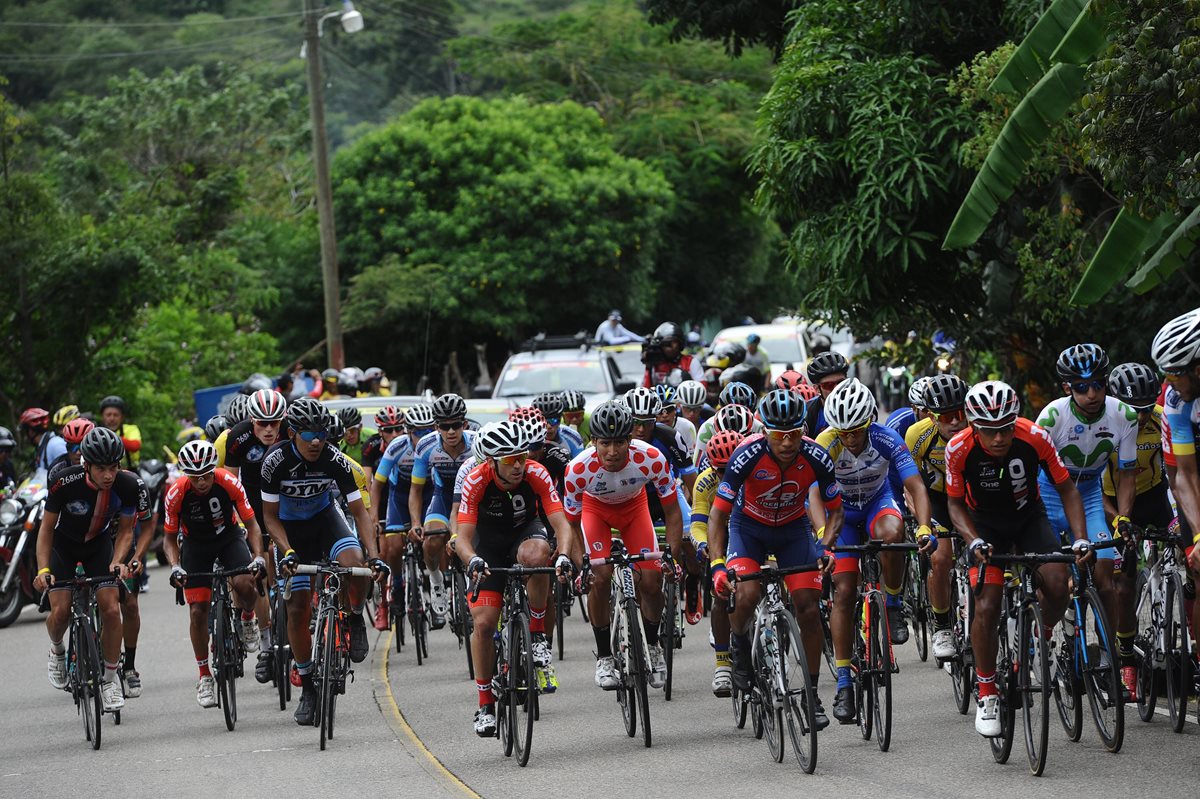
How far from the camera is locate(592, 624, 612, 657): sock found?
35.8 ft

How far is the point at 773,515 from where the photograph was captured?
10188mm

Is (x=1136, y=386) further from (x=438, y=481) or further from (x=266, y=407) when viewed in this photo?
(x=266, y=407)

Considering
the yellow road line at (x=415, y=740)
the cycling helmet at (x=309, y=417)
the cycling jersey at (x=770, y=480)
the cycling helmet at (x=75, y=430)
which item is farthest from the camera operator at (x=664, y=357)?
the cycling jersey at (x=770, y=480)

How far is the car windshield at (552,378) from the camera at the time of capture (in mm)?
23219

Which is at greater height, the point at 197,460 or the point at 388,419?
the point at 388,419

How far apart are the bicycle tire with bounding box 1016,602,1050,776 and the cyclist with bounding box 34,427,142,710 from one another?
5973mm

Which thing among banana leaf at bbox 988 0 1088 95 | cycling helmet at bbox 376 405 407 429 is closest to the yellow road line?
cycling helmet at bbox 376 405 407 429

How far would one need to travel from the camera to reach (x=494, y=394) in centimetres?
2336

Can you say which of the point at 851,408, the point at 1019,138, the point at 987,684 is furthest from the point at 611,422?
the point at 1019,138

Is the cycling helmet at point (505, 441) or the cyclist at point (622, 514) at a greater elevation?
the cycling helmet at point (505, 441)

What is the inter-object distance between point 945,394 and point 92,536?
590 cm

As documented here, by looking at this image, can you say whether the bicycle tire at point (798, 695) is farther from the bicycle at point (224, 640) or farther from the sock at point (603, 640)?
the bicycle at point (224, 640)

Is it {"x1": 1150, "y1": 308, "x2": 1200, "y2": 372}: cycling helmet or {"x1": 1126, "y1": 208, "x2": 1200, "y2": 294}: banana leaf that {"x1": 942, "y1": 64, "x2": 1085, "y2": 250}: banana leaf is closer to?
{"x1": 1126, "y1": 208, "x2": 1200, "y2": 294}: banana leaf

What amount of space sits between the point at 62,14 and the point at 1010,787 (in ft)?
226
